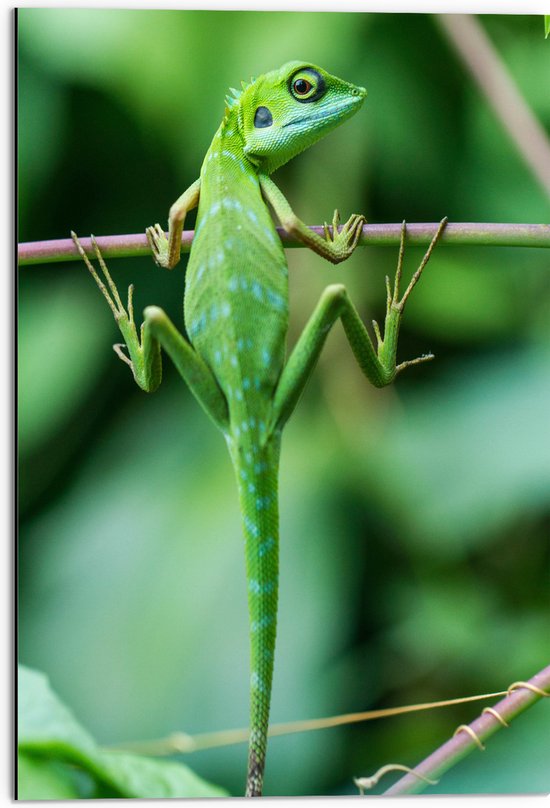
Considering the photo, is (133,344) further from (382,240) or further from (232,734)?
(232,734)

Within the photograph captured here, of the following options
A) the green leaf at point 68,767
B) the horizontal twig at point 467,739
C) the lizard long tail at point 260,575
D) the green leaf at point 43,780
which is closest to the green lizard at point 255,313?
the lizard long tail at point 260,575

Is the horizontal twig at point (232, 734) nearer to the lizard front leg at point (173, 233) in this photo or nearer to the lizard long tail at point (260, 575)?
the lizard long tail at point (260, 575)

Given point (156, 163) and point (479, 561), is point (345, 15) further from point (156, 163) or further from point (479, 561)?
point (479, 561)

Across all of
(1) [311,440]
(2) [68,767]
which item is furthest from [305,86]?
(2) [68,767]

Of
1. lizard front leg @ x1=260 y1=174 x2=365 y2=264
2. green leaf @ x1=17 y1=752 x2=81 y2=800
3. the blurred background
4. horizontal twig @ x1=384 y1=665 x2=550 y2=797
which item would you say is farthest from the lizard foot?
green leaf @ x1=17 y1=752 x2=81 y2=800

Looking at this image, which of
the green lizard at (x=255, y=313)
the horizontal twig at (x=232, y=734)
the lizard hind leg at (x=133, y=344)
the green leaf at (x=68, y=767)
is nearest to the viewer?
the green leaf at (x=68, y=767)

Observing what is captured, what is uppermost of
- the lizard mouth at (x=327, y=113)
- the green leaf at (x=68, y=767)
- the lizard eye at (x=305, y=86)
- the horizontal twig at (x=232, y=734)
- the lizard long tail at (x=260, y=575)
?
the lizard eye at (x=305, y=86)
